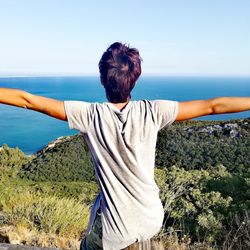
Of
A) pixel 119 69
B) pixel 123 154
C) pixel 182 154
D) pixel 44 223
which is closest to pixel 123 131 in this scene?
pixel 123 154

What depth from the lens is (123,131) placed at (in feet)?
4.53

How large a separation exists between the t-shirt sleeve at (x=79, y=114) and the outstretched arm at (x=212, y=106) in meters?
0.29

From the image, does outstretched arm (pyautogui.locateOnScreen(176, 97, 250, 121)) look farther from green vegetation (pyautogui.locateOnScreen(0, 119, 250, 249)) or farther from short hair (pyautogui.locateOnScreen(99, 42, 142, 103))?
green vegetation (pyautogui.locateOnScreen(0, 119, 250, 249))

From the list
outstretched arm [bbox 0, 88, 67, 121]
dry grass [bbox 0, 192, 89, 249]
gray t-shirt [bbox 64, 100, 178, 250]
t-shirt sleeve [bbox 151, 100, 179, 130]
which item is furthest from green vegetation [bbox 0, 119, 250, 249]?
outstretched arm [bbox 0, 88, 67, 121]

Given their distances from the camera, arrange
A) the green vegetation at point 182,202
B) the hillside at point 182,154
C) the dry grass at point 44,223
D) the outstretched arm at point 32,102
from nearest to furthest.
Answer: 1. the outstretched arm at point 32,102
2. the dry grass at point 44,223
3. the green vegetation at point 182,202
4. the hillside at point 182,154

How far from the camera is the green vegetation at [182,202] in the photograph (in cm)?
396

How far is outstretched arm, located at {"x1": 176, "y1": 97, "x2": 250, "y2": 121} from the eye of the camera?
1396 millimetres

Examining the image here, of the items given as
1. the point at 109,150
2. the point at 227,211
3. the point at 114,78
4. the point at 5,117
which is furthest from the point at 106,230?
the point at 5,117

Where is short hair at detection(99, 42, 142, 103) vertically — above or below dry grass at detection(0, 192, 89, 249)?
above

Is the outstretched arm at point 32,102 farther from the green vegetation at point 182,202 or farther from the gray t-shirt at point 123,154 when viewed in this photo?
the green vegetation at point 182,202

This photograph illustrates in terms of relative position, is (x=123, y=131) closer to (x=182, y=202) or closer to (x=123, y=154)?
(x=123, y=154)

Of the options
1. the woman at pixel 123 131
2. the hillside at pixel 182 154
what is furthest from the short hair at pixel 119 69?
the hillside at pixel 182 154

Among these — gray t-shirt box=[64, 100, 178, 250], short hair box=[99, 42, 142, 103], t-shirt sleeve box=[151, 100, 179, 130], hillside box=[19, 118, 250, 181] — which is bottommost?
hillside box=[19, 118, 250, 181]

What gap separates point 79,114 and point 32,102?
15cm
